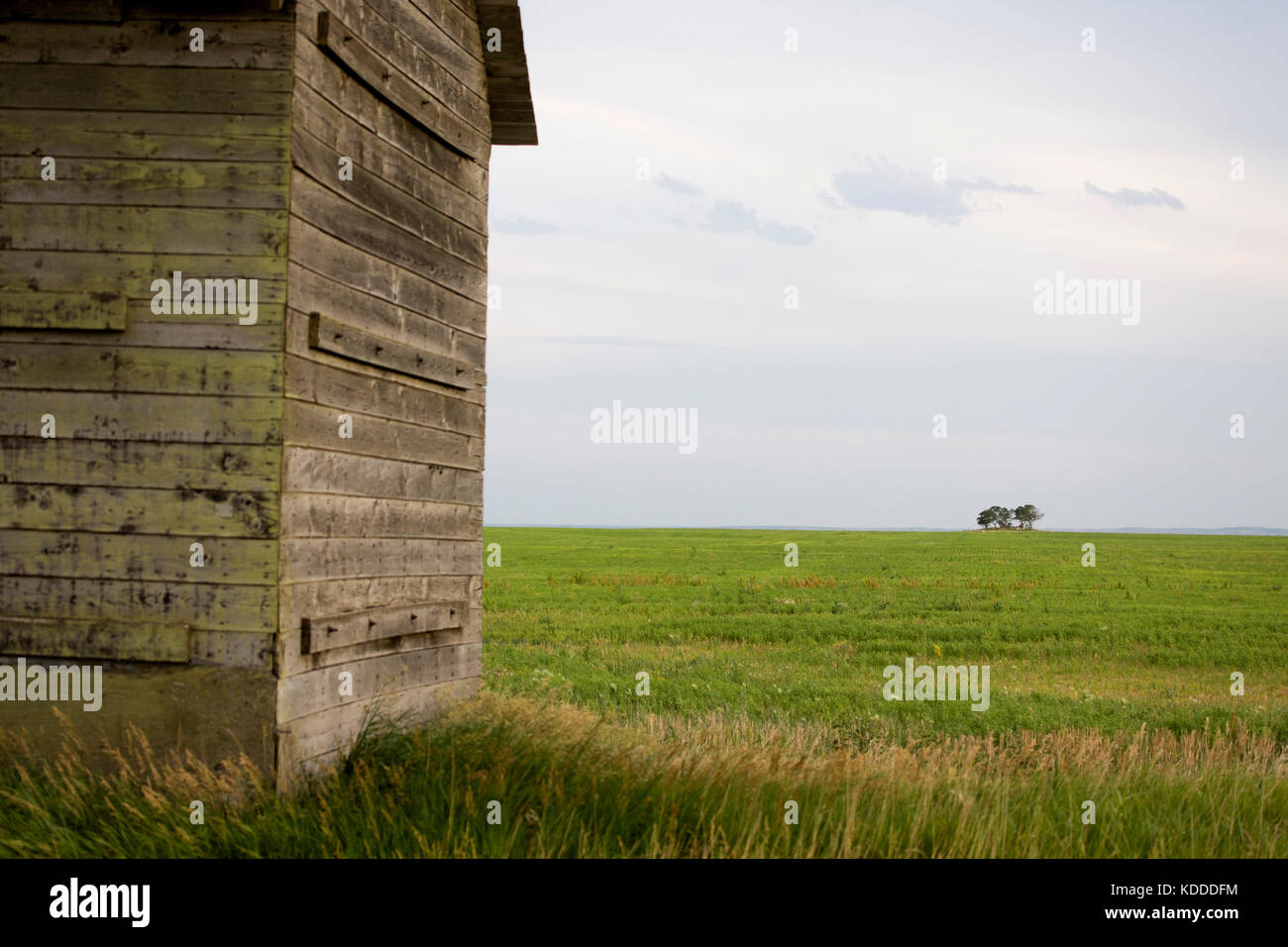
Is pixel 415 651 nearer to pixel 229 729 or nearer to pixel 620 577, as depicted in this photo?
pixel 229 729

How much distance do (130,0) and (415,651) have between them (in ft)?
18.2

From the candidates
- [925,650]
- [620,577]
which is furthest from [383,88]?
[620,577]

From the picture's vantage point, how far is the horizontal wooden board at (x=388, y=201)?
7.14 m

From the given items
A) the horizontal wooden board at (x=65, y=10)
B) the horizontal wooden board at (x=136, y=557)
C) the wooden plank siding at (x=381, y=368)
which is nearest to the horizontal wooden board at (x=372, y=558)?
the wooden plank siding at (x=381, y=368)

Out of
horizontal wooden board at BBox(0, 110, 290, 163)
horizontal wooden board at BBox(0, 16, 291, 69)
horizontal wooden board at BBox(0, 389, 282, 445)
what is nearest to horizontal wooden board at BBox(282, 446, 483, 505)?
horizontal wooden board at BBox(0, 389, 282, 445)

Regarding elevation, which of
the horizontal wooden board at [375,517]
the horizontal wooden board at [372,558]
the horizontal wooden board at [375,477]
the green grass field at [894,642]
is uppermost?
the horizontal wooden board at [375,477]

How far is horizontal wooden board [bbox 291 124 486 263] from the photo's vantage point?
281 inches

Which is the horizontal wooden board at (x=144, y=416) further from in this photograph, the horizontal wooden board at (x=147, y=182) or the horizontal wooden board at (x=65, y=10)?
the horizontal wooden board at (x=65, y=10)

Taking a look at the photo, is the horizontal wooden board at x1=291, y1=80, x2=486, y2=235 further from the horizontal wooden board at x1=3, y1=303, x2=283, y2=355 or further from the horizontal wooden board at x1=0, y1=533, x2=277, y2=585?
the horizontal wooden board at x1=0, y1=533, x2=277, y2=585

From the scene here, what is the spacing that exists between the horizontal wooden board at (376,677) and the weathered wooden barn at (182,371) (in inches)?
1.4

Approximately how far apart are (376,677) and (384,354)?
2665 mm

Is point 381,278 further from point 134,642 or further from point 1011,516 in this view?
point 1011,516

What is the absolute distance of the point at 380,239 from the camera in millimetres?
8031

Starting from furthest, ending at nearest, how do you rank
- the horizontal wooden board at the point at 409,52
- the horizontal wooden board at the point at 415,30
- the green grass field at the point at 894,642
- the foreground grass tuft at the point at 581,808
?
the green grass field at the point at 894,642 < the horizontal wooden board at the point at 415,30 < the horizontal wooden board at the point at 409,52 < the foreground grass tuft at the point at 581,808
